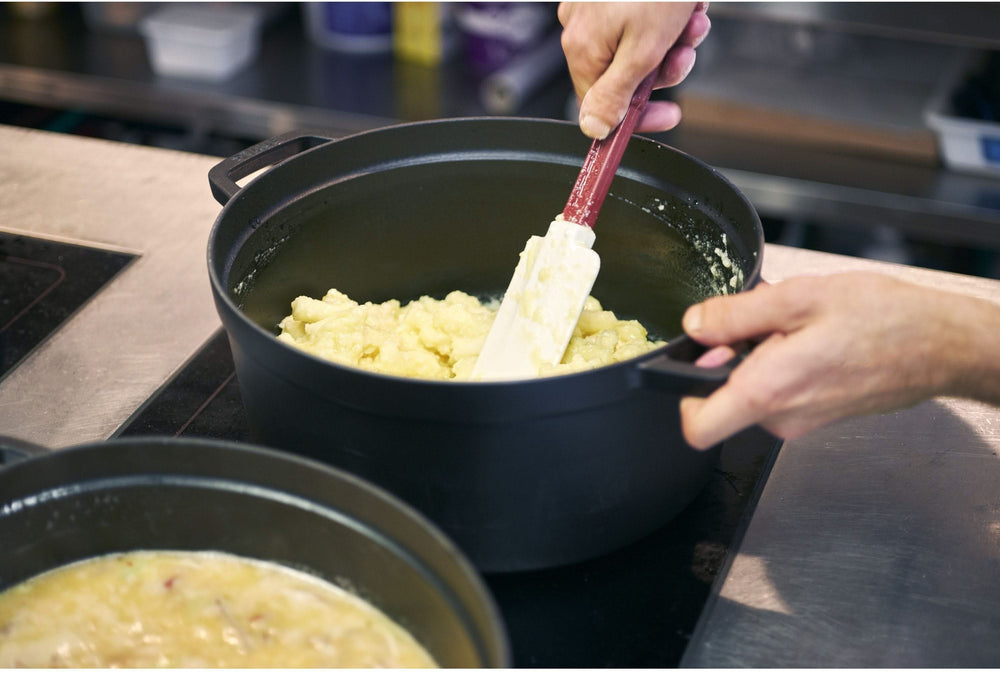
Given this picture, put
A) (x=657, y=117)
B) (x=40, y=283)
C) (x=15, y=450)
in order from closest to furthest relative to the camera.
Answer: (x=15, y=450) → (x=657, y=117) → (x=40, y=283)

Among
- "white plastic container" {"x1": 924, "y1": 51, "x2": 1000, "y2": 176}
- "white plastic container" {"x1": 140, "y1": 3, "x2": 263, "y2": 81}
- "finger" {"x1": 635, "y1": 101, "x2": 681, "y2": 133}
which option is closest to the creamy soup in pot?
"finger" {"x1": 635, "y1": 101, "x2": 681, "y2": 133}

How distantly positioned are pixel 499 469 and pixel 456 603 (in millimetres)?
213

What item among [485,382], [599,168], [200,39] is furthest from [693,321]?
[200,39]

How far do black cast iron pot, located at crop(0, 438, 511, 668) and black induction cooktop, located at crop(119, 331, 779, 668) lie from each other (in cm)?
18

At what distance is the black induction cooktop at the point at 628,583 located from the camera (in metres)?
0.99

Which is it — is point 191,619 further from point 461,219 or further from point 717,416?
point 461,219

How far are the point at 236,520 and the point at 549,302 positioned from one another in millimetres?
484

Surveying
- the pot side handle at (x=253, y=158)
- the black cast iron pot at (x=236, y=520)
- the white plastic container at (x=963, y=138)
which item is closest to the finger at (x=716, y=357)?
the black cast iron pot at (x=236, y=520)

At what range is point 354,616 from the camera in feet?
2.99

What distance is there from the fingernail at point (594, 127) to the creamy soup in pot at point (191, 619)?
2.08 feet

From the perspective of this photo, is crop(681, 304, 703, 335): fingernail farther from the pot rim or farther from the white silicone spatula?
the white silicone spatula

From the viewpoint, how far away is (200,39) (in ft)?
9.77

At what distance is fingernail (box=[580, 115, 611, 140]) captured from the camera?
123 cm

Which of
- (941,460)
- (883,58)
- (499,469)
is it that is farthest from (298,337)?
(883,58)
